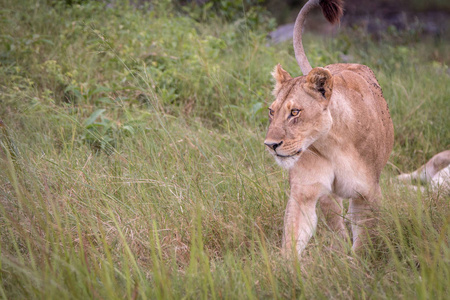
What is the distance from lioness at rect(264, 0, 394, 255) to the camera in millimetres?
2719

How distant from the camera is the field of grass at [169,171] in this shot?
218cm

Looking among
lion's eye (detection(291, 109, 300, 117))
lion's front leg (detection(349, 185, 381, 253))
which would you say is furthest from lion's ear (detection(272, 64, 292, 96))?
lion's front leg (detection(349, 185, 381, 253))

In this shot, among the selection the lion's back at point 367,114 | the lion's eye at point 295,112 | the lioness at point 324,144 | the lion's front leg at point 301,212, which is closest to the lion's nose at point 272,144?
the lioness at point 324,144

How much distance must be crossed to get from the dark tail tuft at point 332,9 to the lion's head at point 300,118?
89cm

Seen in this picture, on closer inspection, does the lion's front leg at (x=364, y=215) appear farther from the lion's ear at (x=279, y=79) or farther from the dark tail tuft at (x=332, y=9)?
the dark tail tuft at (x=332, y=9)

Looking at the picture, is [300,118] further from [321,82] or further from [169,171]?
[169,171]

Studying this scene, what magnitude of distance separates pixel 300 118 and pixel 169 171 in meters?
1.16

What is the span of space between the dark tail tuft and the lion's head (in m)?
0.89

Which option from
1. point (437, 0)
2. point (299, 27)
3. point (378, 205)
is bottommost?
point (437, 0)

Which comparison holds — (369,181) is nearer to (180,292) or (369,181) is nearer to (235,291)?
(235,291)

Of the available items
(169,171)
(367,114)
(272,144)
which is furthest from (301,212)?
(169,171)

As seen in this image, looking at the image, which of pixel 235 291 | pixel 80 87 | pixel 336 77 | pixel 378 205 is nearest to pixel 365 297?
pixel 235 291

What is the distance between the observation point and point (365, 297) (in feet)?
6.99

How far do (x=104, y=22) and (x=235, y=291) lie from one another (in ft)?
15.4
